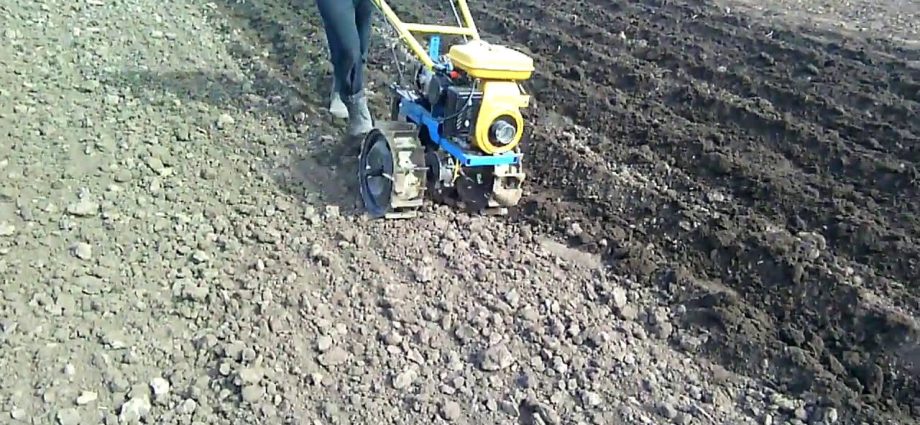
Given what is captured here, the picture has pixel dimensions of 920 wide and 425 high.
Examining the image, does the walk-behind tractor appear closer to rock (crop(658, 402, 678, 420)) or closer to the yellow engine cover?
the yellow engine cover

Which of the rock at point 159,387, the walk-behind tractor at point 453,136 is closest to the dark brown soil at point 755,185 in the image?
the walk-behind tractor at point 453,136

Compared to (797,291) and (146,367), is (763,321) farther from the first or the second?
(146,367)

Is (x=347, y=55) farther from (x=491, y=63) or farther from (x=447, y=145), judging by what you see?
(x=491, y=63)

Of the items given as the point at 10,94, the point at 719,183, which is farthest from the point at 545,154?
the point at 10,94

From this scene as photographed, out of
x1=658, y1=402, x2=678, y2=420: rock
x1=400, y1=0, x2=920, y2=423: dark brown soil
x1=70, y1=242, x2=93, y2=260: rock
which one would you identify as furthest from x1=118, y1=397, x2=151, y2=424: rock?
x1=400, y1=0, x2=920, y2=423: dark brown soil

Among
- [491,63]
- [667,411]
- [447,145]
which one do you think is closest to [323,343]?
[447,145]

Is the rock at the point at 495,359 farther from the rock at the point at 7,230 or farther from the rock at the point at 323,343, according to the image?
the rock at the point at 7,230

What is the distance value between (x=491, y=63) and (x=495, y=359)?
141 centimetres

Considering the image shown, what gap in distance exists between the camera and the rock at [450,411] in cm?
330

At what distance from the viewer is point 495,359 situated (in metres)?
3.57

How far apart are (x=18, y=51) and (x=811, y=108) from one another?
19.5 feet

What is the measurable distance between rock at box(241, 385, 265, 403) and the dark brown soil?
1.85 metres

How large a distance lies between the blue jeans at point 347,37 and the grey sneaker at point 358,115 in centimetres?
3

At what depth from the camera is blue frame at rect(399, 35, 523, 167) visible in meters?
4.23
